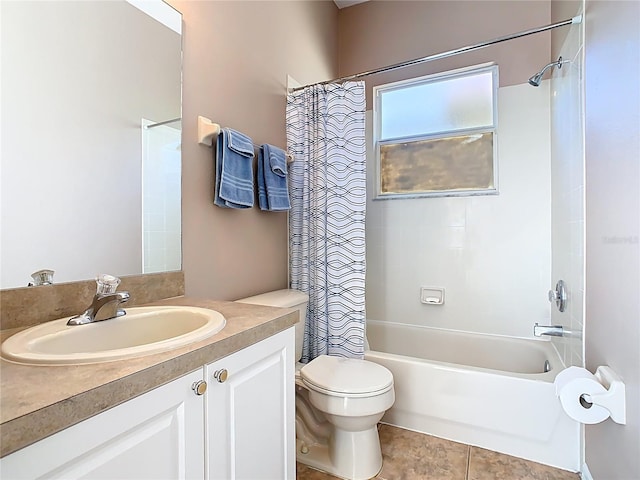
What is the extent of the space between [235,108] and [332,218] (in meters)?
0.78

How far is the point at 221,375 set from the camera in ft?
2.70

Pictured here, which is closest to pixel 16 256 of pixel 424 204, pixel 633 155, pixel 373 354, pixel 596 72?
pixel 373 354

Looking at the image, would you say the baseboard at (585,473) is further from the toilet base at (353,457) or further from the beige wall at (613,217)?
the toilet base at (353,457)

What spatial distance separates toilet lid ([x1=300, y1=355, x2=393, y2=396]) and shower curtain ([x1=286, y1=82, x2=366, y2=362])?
202 mm

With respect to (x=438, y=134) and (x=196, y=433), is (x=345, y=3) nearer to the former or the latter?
(x=438, y=134)

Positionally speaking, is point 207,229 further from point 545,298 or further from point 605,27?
point 545,298

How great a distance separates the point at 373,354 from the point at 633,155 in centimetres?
142

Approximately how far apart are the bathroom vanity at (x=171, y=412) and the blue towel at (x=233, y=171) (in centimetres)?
64

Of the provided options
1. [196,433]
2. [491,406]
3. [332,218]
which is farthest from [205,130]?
[491,406]

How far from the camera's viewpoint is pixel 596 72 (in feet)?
4.36

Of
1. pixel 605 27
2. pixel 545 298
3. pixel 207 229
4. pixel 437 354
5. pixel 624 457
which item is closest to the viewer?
pixel 624 457

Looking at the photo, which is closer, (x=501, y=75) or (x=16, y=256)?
(x=16, y=256)

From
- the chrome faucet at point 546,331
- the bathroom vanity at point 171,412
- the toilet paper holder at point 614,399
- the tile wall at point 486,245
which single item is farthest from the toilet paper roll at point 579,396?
the tile wall at point 486,245

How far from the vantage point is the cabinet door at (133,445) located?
1.68 ft
